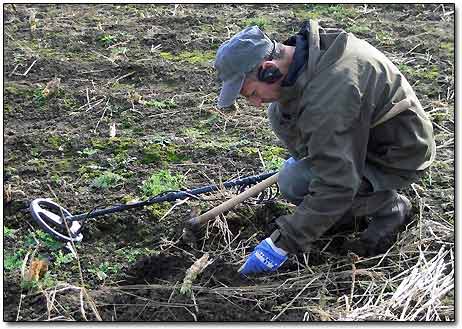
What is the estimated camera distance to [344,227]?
12.2 feet

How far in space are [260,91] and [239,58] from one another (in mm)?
178

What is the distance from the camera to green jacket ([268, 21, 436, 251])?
301cm

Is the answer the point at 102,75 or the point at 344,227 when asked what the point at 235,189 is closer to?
the point at 344,227

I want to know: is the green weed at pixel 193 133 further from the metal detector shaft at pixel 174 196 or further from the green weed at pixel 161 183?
Answer: the metal detector shaft at pixel 174 196

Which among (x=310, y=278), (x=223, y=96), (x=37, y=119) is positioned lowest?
(x=37, y=119)

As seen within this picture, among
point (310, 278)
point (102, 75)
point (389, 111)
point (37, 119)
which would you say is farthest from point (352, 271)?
point (102, 75)

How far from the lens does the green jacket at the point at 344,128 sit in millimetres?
3006

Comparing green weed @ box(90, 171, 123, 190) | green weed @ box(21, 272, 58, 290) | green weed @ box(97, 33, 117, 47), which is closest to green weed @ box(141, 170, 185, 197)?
green weed @ box(90, 171, 123, 190)

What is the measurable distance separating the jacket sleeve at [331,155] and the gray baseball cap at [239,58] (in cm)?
33

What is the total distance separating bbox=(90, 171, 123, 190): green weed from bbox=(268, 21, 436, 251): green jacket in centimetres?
132

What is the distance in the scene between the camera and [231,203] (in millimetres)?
3662

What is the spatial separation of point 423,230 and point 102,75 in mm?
3104

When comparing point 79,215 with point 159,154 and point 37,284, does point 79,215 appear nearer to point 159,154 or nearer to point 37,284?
point 37,284

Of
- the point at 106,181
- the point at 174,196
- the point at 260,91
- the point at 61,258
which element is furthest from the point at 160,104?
the point at 260,91
